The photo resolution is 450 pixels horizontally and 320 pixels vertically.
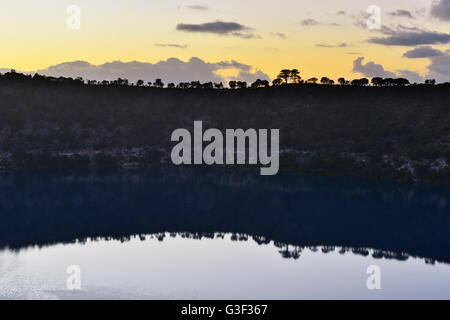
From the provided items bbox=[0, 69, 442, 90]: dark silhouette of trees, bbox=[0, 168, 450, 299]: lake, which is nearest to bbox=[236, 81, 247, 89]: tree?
bbox=[0, 69, 442, 90]: dark silhouette of trees

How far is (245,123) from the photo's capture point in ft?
447

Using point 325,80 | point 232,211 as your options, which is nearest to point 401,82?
point 325,80

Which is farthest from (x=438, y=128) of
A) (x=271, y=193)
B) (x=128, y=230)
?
(x=128, y=230)

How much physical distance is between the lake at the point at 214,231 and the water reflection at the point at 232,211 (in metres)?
0.21

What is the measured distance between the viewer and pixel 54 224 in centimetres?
6769

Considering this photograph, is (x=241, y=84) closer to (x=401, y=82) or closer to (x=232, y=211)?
(x=401, y=82)

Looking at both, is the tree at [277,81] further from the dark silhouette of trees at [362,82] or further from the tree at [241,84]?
the dark silhouette of trees at [362,82]

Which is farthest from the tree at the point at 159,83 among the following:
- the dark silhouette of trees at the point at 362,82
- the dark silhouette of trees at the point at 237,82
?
the dark silhouette of trees at the point at 362,82

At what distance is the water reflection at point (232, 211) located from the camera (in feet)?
196

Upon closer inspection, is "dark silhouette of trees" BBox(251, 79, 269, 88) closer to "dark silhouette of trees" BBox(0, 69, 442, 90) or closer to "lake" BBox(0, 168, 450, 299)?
"dark silhouette of trees" BBox(0, 69, 442, 90)

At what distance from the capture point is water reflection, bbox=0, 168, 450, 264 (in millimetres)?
59719

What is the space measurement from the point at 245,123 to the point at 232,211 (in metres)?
62.3

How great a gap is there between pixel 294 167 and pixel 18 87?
266 feet
